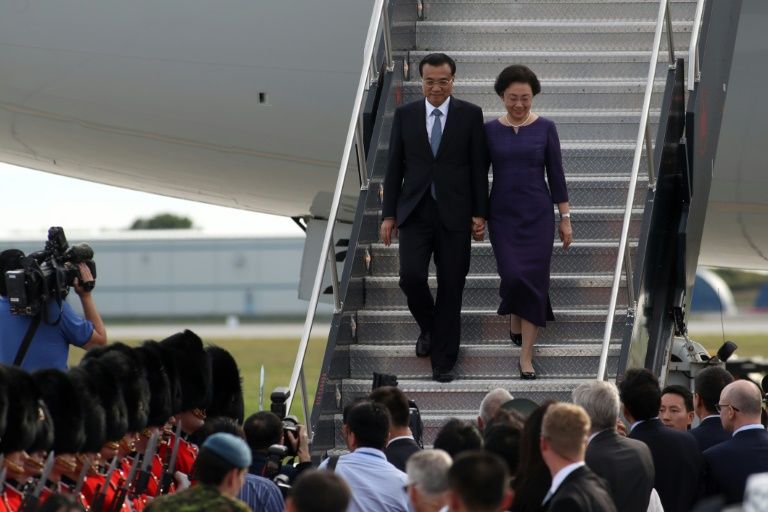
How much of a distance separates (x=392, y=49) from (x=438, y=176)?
1.42 metres

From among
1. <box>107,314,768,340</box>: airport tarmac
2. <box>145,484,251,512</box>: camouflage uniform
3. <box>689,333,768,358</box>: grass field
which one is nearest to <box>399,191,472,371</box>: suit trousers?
<box>145,484,251,512</box>: camouflage uniform

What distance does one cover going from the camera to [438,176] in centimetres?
762

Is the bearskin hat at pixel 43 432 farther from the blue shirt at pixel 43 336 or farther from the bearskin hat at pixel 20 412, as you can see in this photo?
the blue shirt at pixel 43 336

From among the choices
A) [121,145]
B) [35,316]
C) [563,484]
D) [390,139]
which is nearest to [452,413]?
[390,139]

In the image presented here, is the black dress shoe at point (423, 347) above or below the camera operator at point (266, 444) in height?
above

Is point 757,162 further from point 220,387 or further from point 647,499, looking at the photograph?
point 647,499

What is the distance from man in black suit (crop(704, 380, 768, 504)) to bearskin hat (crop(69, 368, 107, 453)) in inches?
92.4

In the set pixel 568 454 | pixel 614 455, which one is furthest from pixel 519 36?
pixel 568 454

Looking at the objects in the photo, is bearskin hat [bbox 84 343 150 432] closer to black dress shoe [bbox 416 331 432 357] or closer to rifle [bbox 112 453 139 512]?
rifle [bbox 112 453 139 512]

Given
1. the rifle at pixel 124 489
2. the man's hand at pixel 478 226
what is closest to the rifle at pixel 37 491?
the rifle at pixel 124 489

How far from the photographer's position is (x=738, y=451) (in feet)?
19.5

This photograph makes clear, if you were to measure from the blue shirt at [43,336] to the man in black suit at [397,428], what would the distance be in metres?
2.24

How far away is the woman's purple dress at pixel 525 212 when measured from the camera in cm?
748

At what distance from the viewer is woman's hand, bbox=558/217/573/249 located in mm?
7520
